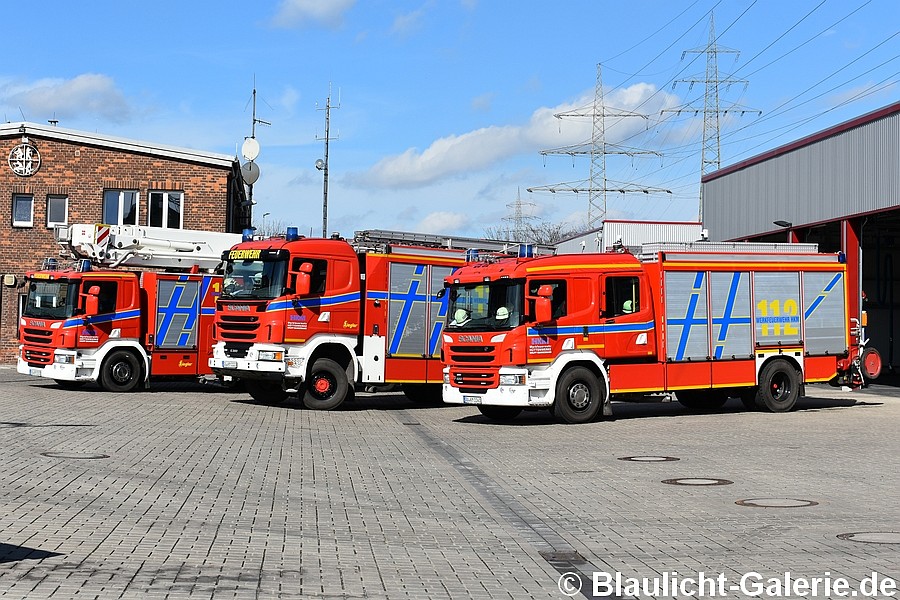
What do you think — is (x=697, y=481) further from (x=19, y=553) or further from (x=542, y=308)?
(x=542, y=308)

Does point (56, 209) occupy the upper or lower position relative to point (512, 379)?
upper

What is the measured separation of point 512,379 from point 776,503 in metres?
9.48

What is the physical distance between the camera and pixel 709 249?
23406mm

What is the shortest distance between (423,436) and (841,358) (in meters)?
9.68

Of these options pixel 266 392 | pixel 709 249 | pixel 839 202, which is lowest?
pixel 266 392

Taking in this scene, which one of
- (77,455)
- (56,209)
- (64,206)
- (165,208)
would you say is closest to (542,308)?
(77,455)

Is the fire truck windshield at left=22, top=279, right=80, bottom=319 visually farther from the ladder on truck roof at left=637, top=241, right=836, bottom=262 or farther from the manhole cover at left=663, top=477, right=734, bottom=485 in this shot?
the manhole cover at left=663, top=477, right=734, bottom=485

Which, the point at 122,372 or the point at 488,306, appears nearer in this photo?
the point at 488,306

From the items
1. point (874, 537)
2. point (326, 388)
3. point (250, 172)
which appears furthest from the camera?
point (250, 172)

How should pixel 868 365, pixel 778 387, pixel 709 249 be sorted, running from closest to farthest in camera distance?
pixel 709 249, pixel 778 387, pixel 868 365

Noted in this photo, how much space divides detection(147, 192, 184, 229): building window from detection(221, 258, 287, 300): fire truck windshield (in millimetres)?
17103

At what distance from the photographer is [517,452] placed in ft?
53.8

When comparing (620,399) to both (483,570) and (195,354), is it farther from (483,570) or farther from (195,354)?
(483,570)

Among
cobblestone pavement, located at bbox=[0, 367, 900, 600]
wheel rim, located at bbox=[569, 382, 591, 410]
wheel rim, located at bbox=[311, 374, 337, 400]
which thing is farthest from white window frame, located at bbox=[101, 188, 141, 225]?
wheel rim, located at bbox=[569, 382, 591, 410]
